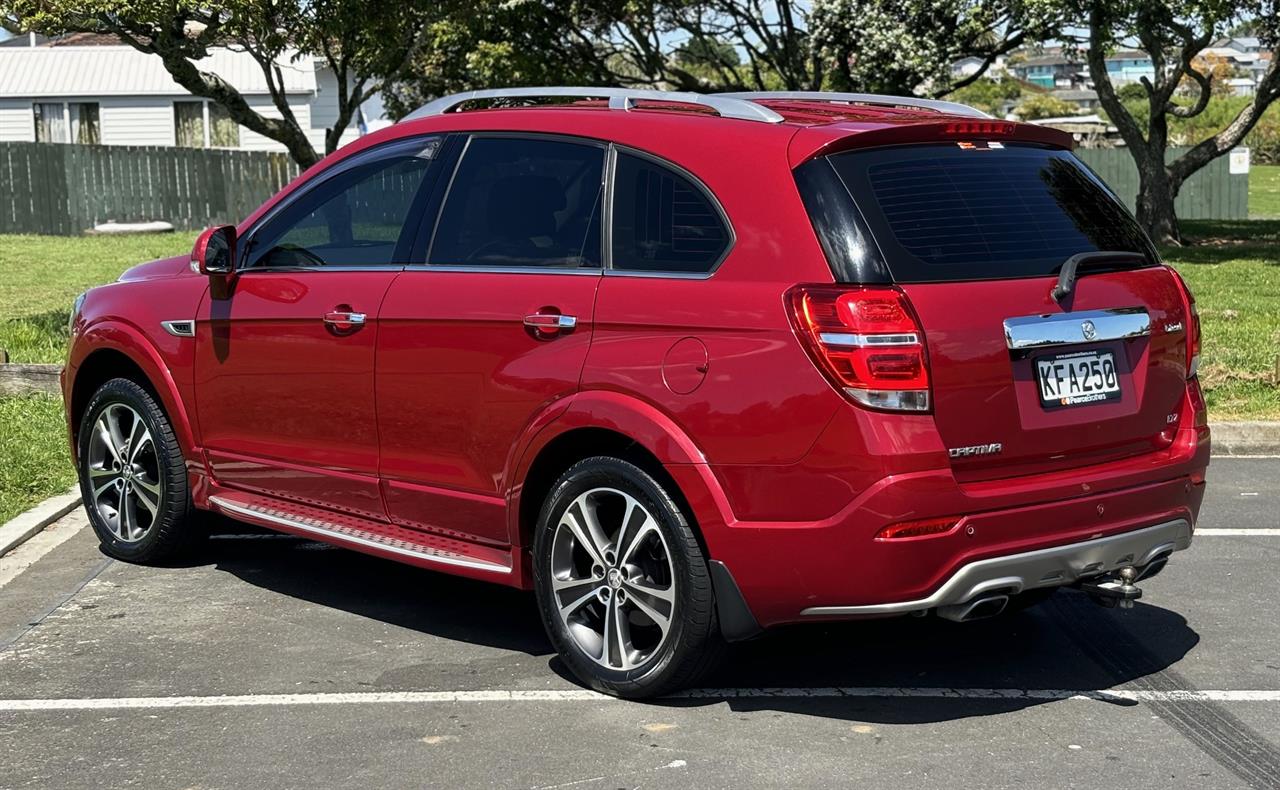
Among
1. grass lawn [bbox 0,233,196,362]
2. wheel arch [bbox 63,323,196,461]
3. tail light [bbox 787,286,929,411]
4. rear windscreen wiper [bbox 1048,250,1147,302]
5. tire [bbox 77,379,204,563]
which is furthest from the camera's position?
grass lawn [bbox 0,233,196,362]

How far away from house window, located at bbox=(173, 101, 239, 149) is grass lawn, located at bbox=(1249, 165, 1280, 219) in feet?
88.3

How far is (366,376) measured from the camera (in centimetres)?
599

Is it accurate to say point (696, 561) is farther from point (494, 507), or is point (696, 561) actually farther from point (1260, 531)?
point (1260, 531)

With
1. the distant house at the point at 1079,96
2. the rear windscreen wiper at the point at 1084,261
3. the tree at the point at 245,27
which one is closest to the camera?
the rear windscreen wiper at the point at 1084,261

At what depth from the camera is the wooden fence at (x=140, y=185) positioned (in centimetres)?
3500

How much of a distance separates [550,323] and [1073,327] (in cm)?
162

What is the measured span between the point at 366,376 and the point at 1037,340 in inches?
93.8

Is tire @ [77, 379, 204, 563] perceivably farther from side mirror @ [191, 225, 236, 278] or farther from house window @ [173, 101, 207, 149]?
A: house window @ [173, 101, 207, 149]

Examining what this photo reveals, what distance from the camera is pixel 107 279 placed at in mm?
23000

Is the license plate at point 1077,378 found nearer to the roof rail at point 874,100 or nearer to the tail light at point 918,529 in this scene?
the tail light at point 918,529

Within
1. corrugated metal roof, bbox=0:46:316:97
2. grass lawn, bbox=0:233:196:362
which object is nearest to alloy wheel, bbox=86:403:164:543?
grass lawn, bbox=0:233:196:362

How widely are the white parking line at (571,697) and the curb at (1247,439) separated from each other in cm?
504

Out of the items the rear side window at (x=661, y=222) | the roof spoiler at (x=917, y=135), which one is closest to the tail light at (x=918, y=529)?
the rear side window at (x=661, y=222)

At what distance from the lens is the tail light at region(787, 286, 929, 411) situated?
4703 mm
